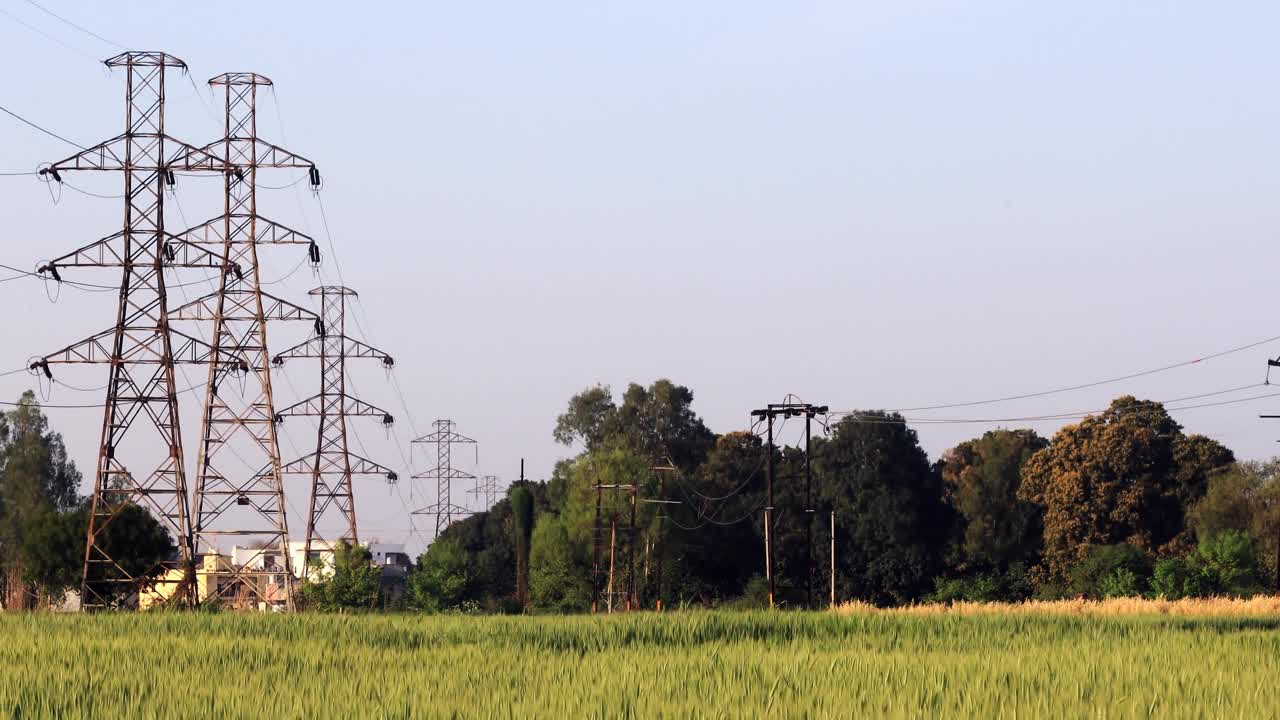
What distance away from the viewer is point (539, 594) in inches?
4247

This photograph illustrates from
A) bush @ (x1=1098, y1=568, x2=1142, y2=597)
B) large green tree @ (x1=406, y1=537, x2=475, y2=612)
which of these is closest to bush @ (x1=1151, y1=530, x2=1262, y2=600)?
bush @ (x1=1098, y1=568, x2=1142, y2=597)

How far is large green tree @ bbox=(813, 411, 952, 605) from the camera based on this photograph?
11019 centimetres

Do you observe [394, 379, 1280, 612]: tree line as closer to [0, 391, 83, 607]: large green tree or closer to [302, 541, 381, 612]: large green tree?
[302, 541, 381, 612]: large green tree

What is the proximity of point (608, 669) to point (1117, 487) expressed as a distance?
81.4 meters

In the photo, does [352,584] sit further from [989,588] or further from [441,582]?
[989,588]

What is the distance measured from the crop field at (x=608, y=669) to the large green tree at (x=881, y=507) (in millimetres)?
71000

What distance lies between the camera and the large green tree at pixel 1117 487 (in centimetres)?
9875

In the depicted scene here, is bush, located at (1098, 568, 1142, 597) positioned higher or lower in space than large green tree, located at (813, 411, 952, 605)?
lower

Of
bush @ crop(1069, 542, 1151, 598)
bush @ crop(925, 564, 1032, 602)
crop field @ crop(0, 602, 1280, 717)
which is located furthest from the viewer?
bush @ crop(925, 564, 1032, 602)

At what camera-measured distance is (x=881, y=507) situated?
112125 millimetres

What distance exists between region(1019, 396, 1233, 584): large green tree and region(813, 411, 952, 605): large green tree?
1108 centimetres

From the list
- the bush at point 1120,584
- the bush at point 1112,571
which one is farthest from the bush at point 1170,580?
the bush at point 1112,571

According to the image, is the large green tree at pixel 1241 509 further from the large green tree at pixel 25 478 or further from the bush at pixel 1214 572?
the large green tree at pixel 25 478

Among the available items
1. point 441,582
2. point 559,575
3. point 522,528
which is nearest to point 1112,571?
point 559,575
